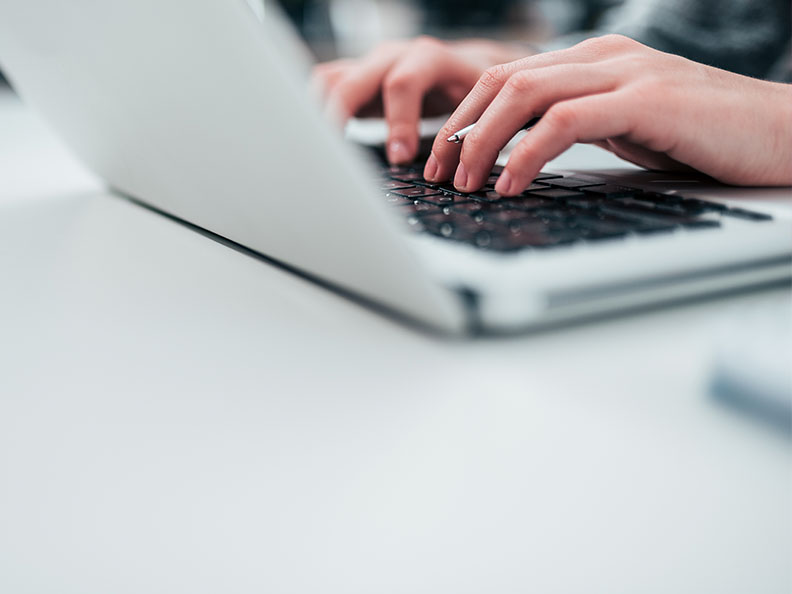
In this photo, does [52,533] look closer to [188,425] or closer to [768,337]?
[188,425]

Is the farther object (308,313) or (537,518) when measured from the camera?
(308,313)

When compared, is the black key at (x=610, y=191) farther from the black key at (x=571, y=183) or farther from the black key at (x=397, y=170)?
the black key at (x=397, y=170)

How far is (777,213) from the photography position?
0.36 metres

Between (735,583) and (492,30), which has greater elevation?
(735,583)

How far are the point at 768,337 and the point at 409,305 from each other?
0.41 ft

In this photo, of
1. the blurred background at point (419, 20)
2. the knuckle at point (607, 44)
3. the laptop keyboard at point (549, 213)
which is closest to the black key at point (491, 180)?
the laptop keyboard at point (549, 213)

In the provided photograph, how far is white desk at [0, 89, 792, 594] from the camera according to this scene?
177 mm

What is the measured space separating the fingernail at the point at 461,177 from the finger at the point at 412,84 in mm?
191

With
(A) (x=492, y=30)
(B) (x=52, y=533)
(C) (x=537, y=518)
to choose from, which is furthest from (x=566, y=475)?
(A) (x=492, y=30)

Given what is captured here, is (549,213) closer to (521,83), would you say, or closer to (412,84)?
(521,83)

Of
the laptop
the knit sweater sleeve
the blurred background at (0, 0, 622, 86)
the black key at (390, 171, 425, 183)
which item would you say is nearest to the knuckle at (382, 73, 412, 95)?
the black key at (390, 171, 425, 183)

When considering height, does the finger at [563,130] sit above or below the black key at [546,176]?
above

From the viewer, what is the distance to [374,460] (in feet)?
0.69

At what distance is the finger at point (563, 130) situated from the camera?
1.21ft
